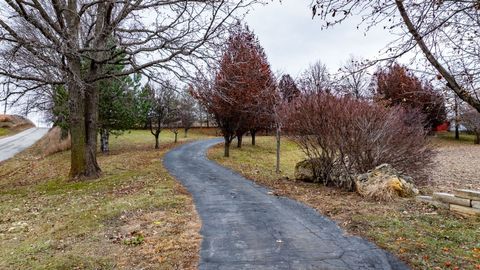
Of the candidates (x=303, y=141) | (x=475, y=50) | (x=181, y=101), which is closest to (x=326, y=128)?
(x=303, y=141)

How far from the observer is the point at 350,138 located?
417 inches

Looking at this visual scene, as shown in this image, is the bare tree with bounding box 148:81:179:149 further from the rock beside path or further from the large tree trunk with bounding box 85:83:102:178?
the rock beside path

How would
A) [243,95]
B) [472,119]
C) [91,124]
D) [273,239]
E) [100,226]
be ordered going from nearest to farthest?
[273,239], [100,226], [91,124], [243,95], [472,119]

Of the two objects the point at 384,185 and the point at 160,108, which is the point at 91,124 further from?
the point at 160,108

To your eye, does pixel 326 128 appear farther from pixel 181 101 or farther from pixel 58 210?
pixel 181 101

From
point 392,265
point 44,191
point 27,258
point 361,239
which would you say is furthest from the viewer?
point 44,191

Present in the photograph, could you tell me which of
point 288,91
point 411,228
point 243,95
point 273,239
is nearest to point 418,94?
point 411,228

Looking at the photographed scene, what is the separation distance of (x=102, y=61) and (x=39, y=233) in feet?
21.7

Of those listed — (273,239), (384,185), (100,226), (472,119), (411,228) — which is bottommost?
(100,226)

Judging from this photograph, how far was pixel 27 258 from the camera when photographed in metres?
5.43

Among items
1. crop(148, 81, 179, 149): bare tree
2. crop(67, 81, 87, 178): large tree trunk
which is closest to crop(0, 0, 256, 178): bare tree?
crop(67, 81, 87, 178): large tree trunk

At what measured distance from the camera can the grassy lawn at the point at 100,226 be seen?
5262 mm

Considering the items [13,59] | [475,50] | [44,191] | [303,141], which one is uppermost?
[13,59]

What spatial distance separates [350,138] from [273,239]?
5.54 meters
